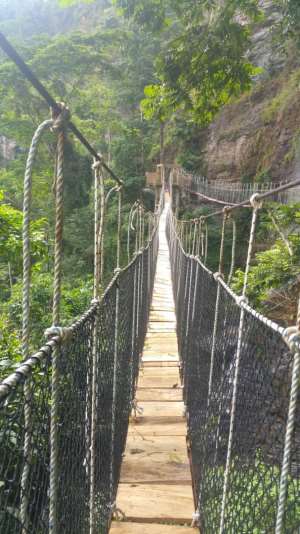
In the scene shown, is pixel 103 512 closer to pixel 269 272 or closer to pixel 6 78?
pixel 269 272

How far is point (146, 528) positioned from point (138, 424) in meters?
0.66

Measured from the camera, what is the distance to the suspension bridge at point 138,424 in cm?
58

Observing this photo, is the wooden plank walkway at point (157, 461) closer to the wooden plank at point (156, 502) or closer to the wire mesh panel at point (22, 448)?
the wooden plank at point (156, 502)

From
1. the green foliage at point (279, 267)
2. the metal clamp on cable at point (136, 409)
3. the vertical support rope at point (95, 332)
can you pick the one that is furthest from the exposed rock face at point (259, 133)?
the vertical support rope at point (95, 332)

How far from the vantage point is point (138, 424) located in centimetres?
196

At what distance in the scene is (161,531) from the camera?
4.24 feet

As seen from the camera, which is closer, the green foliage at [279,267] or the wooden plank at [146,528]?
the wooden plank at [146,528]

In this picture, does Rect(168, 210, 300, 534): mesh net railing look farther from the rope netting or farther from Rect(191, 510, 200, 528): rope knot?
the rope netting

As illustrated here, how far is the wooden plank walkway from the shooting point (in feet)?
4.39

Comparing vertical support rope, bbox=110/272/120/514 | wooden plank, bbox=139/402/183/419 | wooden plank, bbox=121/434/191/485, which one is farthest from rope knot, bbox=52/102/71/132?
wooden plank, bbox=139/402/183/419

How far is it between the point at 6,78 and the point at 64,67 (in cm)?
154

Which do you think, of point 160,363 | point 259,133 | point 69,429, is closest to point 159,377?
point 160,363

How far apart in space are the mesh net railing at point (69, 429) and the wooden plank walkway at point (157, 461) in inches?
3.2

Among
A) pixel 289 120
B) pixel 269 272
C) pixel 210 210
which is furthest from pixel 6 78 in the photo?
pixel 269 272
